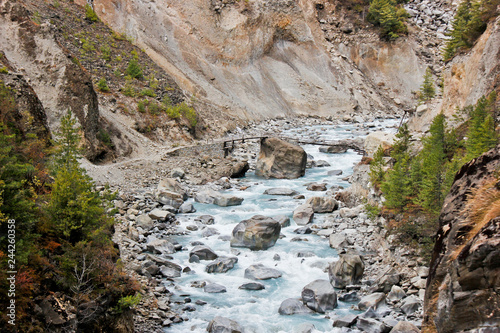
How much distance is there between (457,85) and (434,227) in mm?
13560

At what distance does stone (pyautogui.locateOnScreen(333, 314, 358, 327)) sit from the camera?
11.9 m

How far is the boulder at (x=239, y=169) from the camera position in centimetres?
2956

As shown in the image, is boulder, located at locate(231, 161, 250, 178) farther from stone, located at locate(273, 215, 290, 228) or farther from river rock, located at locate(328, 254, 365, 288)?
river rock, located at locate(328, 254, 365, 288)

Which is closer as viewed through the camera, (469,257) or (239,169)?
(469,257)

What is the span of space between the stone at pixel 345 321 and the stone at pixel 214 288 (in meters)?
4.18

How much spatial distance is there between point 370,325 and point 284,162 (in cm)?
1870

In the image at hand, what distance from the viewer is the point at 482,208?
7.36 metres

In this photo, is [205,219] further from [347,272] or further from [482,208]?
[482,208]

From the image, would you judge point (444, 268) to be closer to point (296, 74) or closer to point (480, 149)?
point (480, 149)

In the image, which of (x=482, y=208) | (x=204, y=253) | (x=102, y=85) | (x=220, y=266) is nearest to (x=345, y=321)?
(x=220, y=266)

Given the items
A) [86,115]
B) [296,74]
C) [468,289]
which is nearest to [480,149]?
[468,289]

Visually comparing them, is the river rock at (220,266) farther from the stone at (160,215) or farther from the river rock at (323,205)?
the river rock at (323,205)

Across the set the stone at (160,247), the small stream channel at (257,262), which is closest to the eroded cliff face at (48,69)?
the small stream channel at (257,262)

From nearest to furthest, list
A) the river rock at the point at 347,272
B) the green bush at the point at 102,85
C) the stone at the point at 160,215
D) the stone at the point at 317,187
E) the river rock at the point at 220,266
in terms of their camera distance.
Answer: the river rock at the point at 347,272, the river rock at the point at 220,266, the stone at the point at 160,215, the stone at the point at 317,187, the green bush at the point at 102,85
